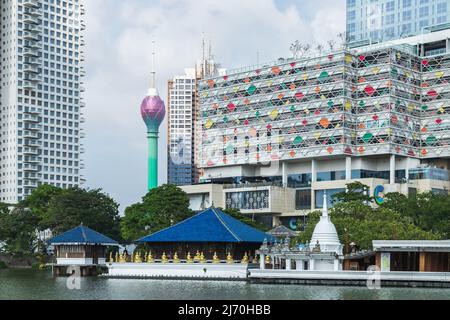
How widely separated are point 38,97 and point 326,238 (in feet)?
350

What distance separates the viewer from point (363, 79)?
4641 inches

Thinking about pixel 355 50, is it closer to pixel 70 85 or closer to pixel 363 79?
pixel 363 79

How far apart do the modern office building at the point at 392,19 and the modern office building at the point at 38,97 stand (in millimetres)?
61061

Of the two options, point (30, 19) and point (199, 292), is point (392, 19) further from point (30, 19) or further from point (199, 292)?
point (199, 292)

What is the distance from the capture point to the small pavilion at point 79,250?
87750 mm

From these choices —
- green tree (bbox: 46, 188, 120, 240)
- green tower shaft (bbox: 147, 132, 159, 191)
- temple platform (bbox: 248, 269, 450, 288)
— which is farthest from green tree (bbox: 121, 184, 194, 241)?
green tower shaft (bbox: 147, 132, 159, 191)

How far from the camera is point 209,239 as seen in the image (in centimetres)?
8094

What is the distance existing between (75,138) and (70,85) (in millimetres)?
10203

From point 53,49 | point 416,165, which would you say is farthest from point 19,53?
point 416,165

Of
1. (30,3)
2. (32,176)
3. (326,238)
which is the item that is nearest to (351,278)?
(326,238)

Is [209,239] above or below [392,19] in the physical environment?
below

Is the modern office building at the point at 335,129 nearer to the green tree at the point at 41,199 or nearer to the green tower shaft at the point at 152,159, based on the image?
the green tree at the point at 41,199

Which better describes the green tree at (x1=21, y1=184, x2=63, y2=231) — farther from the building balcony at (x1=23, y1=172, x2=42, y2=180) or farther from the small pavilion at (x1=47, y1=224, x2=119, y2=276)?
the building balcony at (x1=23, y1=172, x2=42, y2=180)

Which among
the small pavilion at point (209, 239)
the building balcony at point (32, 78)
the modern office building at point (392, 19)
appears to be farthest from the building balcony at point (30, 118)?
the small pavilion at point (209, 239)
